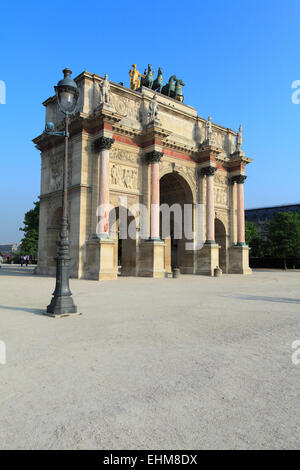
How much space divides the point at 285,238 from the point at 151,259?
100 ft

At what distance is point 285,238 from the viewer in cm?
4741

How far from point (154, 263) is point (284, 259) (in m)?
30.4

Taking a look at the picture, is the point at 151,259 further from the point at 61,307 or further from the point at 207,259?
the point at 61,307

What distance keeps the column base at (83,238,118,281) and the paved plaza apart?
44.2 feet

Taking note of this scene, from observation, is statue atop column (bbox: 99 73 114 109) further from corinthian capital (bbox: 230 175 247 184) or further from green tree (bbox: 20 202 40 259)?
green tree (bbox: 20 202 40 259)

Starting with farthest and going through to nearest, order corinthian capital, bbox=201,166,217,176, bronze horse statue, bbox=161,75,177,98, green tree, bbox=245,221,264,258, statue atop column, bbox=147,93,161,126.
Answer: green tree, bbox=245,221,264,258
bronze horse statue, bbox=161,75,177,98
corinthian capital, bbox=201,166,217,176
statue atop column, bbox=147,93,161,126

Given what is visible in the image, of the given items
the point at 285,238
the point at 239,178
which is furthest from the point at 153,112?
the point at 285,238

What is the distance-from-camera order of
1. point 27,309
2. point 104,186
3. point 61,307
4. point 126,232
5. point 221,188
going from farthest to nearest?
point 221,188 < point 126,232 < point 104,186 < point 27,309 < point 61,307

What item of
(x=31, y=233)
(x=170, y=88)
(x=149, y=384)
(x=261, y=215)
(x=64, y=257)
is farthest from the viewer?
(x=261, y=215)

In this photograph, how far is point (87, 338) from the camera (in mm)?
5828

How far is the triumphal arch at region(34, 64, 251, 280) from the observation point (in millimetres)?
22406

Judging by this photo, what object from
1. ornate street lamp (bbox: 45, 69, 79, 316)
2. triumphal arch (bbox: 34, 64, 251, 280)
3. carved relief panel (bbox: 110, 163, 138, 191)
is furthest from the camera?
carved relief panel (bbox: 110, 163, 138, 191)

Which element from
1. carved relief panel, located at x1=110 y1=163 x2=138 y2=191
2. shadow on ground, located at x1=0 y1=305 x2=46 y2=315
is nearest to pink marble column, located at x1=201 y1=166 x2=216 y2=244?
carved relief panel, located at x1=110 y1=163 x2=138 y2=191
